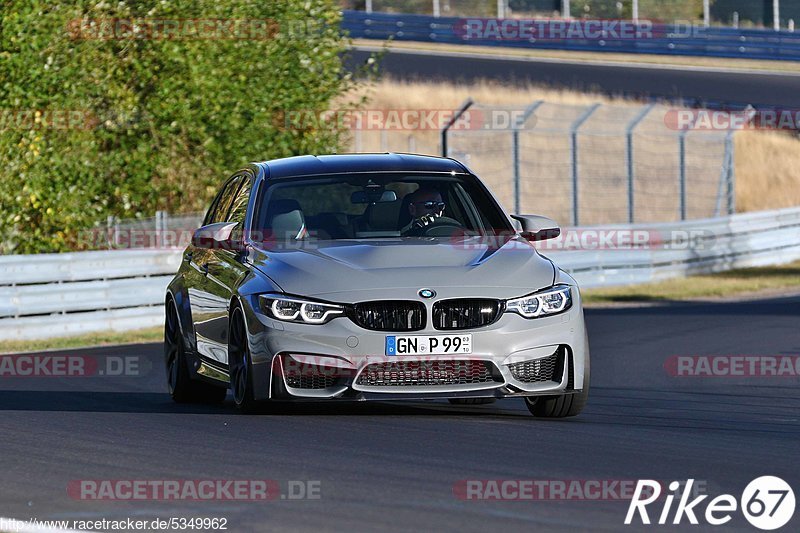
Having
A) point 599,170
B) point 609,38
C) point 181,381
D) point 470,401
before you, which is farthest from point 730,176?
point 609,38

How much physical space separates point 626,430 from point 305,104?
55.8 feet

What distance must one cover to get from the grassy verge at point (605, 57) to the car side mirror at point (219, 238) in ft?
124

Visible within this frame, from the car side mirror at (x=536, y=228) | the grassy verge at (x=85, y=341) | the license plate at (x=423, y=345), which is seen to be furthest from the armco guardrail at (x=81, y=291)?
the license plate at (x=423, y=345)

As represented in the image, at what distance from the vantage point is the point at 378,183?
33.8 feet

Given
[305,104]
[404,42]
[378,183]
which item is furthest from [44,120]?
[404,42]

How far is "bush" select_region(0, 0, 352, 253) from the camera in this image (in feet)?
74.1

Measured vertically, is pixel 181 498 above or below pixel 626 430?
above

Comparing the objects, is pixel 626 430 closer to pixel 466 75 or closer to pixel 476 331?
pixel 476 331

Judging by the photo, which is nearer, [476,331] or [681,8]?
[476,331]

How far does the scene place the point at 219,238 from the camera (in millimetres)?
10125

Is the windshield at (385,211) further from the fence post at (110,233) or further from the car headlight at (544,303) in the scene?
the fence post at (110,233)

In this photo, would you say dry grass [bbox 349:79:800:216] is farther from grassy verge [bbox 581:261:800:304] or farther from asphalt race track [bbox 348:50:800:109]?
grassy verge [bbox 581:261:800:304]

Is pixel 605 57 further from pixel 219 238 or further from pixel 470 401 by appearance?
pixel 219 238

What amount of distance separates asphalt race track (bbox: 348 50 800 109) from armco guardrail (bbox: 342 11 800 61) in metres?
→ 1.04
